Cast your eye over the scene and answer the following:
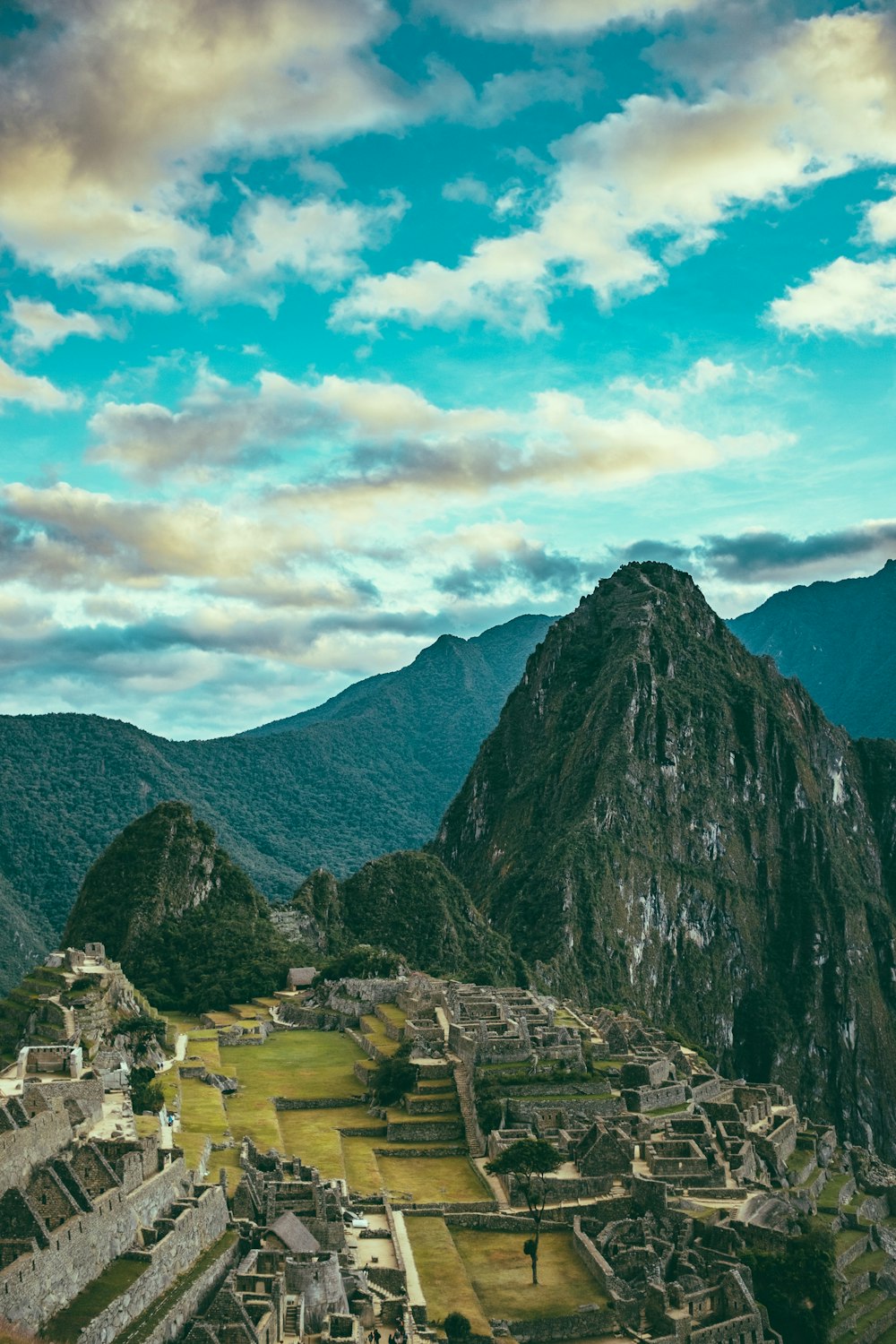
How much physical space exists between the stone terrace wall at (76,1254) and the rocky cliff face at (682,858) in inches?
4264

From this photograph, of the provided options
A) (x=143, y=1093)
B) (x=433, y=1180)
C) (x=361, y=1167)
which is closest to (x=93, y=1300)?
(x=143, y=1093)

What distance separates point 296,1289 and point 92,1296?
6364mm


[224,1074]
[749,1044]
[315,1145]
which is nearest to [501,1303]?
[315,1145]

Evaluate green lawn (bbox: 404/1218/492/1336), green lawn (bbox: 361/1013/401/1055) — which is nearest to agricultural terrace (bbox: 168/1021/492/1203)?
green lawn (bbox: 361/1013/401/1055)

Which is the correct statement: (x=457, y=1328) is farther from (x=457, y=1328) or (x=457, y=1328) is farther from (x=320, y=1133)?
(x=320, y=1133)

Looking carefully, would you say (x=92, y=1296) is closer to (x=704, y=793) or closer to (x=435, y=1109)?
(x=435, y=1109)

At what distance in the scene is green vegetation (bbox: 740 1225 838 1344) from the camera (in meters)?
43.0

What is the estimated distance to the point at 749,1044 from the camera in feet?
553

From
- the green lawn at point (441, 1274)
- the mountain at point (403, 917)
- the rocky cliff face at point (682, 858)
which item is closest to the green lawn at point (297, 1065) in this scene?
the green lawn at point (441, 1274)

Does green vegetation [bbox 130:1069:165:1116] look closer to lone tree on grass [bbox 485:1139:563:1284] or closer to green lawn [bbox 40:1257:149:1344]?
lone tree on grass [bbox 485:1139:563:1284]

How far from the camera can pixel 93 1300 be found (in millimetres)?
27234

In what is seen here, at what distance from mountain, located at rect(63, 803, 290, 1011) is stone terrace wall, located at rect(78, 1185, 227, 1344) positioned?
50201 mm

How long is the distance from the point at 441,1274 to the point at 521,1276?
2.68m

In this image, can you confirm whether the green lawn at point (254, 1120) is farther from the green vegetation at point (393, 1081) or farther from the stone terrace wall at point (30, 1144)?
the stone terrace wall at point (30, 1144)
